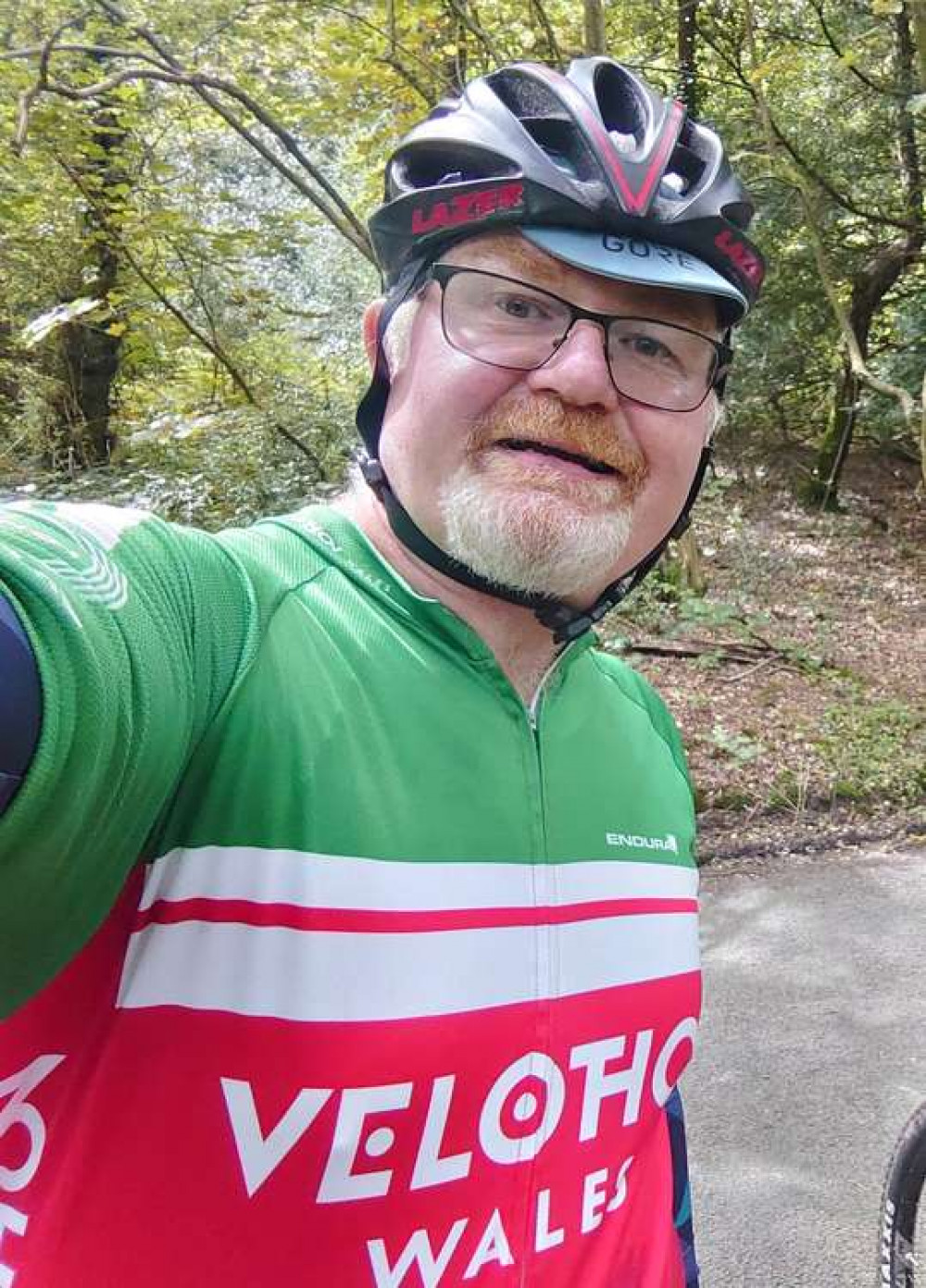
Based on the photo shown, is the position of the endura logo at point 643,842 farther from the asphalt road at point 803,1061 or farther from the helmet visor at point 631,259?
the asphalt road at point 803,1061

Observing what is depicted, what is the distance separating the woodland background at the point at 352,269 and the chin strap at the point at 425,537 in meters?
3.49

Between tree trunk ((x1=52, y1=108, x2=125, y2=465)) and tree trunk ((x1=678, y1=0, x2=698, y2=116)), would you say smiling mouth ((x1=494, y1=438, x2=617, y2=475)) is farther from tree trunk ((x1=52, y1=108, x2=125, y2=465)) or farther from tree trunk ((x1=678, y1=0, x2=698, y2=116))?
tree trunk ((x1=678, y1=0, x2=698, y2=116))

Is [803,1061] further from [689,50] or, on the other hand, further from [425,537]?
[689,50]

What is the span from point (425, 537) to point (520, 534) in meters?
0.11

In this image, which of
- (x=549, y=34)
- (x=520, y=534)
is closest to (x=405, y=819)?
(x=520, y=534)

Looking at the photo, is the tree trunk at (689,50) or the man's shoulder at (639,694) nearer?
the man's shoulder at (639,694)

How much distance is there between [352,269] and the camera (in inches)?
307

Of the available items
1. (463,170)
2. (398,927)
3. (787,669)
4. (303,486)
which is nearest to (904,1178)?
(398,927)

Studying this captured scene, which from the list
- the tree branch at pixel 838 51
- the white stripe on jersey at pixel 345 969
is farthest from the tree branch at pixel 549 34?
the white stripe on jersey at pixel 345 969

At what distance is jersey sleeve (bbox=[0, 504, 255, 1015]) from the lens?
0.64 meters

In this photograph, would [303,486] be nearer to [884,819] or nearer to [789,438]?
[884,819]

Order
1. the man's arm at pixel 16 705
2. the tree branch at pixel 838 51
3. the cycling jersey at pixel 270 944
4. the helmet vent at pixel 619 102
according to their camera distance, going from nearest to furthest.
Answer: the man's arm at pixel 16 705 → the cycling jersey at pixel 270 944 → the helmet vent at pixel 619 102 → the tree branch at pixel 838 51

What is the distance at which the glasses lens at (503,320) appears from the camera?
1099 millimetres

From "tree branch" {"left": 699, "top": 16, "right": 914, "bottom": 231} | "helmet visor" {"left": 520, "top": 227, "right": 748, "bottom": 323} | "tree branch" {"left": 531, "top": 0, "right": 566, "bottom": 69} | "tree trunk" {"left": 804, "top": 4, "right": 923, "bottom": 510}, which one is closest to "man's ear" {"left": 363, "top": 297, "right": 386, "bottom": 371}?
"helmet visor" {"left": 520, "top": 227, "right": 748, "bottom": 323}
